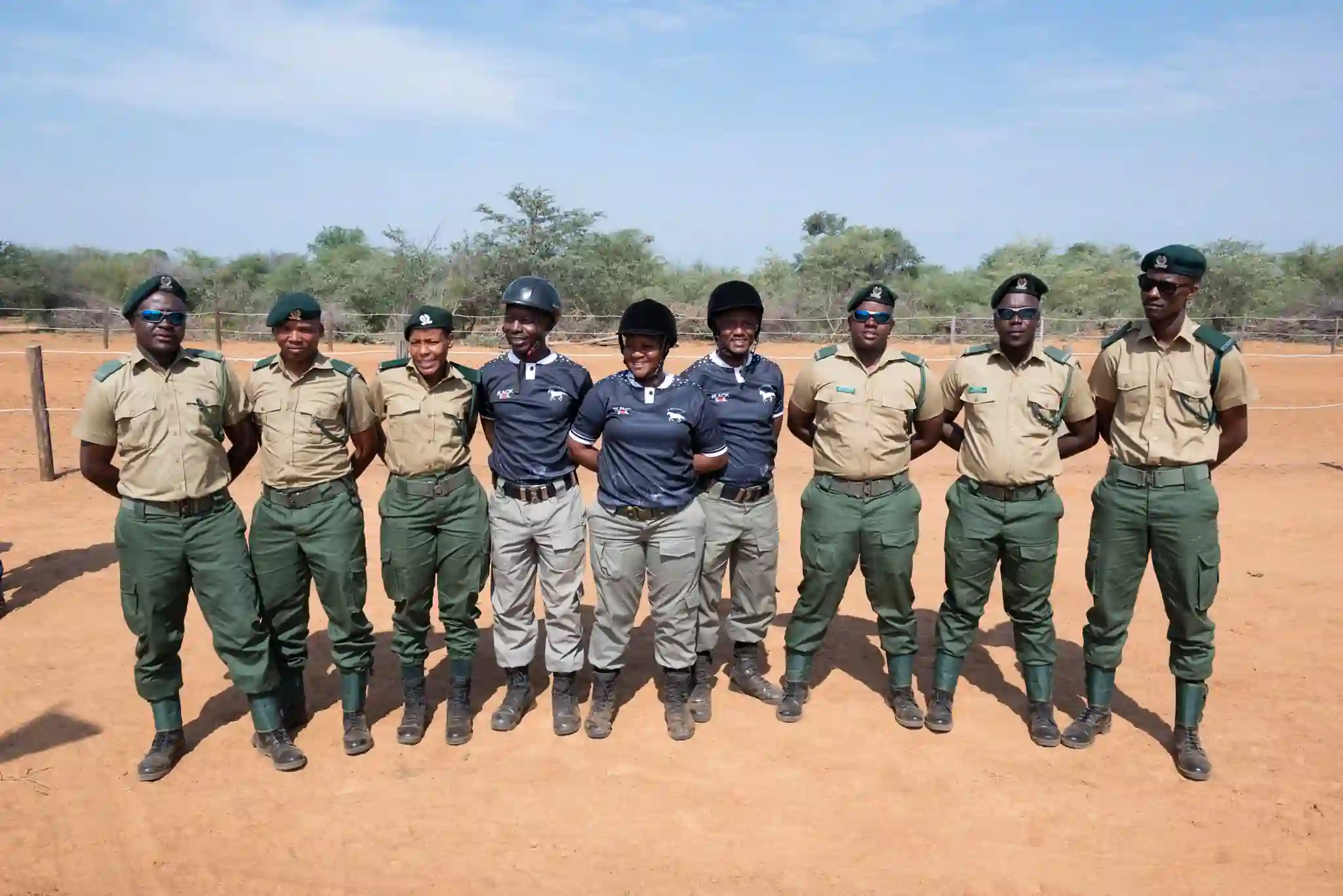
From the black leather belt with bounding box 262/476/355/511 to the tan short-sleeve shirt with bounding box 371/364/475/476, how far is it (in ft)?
0.94

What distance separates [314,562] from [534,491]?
0.96m

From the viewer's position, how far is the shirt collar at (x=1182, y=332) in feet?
12.3

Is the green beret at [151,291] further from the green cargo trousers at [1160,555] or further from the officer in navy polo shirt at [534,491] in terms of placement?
the green cargo trousers at [1160,555]

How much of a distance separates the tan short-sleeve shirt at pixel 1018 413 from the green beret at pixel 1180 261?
0.53 metres

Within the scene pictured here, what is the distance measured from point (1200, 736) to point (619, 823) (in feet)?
8.75

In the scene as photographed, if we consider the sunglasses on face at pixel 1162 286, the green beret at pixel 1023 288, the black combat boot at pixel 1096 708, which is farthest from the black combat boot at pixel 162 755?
the sunglasses on face at pixel 1162 286

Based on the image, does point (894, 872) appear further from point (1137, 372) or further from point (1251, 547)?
point (1251, 547)

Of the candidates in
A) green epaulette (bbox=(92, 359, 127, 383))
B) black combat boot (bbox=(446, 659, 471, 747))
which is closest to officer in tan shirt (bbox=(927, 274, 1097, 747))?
black combat boot (bbox=(446, 659, 471, 747))

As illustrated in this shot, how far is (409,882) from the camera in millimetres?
3061

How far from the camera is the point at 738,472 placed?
4203 millimetres

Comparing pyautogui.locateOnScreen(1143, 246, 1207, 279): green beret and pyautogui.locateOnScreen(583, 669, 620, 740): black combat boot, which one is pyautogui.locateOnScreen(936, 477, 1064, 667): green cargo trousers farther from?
pyautogui.locateOnScreen(583, 669, 620, 740): black combat boot

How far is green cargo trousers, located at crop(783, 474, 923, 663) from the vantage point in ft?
13.2

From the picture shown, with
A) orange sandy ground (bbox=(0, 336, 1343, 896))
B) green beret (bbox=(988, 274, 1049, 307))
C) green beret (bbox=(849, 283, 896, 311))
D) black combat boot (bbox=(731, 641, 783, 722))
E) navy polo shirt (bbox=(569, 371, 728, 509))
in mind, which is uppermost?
green beret (bbox=(988, 274, 1049, 307))

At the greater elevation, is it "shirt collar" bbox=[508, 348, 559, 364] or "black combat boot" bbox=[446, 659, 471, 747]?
"shirt collar" bbox=[508, 348, 559, 364]
